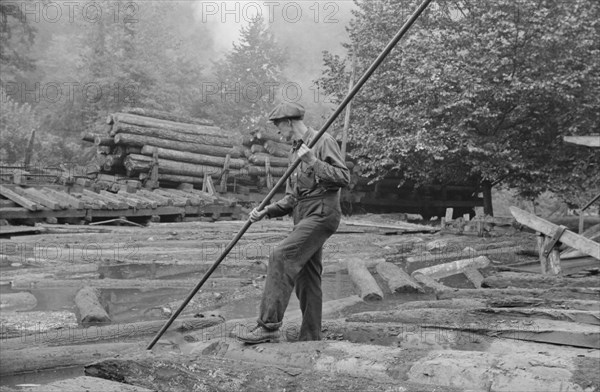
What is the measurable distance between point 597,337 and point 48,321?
5.01 m

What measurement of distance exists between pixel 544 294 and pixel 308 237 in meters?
3.85

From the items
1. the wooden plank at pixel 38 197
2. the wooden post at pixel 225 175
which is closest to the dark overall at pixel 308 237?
the wooden plank at pixel 38 197

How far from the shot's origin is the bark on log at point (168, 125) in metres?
20.0

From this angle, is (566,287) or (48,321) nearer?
(48,321)

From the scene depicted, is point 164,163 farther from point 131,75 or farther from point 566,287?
point 566,287

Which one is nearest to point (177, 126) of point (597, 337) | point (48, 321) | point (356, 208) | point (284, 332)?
point (356, 208)

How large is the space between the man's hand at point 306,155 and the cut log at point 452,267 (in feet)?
18.3

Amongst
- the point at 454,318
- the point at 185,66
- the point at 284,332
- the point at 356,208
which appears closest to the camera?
the point at 284,332

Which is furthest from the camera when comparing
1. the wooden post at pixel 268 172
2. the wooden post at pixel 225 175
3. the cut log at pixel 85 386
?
the wooden post at pixel 268 172

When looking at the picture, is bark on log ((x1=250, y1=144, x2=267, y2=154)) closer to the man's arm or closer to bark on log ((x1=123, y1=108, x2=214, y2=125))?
bark on log ((x1=123, y1=108, x2=214, y2=125))

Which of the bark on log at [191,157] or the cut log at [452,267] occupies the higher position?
the bark on log at [191,157]

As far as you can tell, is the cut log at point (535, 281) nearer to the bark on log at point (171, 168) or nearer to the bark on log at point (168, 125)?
the bark on log at point (171, 168)

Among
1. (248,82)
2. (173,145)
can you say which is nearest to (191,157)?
(173,145)

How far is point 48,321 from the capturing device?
607 cm
